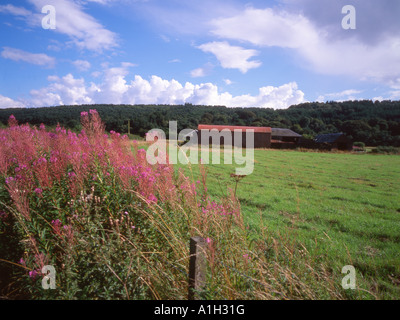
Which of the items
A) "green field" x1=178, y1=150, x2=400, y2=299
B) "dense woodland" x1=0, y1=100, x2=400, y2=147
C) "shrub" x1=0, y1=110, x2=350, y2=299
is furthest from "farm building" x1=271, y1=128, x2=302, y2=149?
"shrub" x1=0, y1=110, x2=350, y2=299

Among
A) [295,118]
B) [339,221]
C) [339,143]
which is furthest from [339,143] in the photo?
[339,221]

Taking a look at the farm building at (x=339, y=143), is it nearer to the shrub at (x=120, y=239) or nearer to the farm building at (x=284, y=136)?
the farm building at (x=284, y=136)

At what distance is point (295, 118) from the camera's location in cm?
8488

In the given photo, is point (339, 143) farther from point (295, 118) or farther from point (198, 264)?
point (198, 264)

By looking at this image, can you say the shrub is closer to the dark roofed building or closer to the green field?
the green field

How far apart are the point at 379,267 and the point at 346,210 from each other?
3606 millimetres

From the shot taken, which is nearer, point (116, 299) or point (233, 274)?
point (116, 299)

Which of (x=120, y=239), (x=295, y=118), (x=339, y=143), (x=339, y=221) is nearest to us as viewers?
(x=120, y=239)

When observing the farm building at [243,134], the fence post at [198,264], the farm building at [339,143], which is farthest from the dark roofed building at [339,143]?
the fence post at [198,264]

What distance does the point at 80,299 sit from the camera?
7.27 feet

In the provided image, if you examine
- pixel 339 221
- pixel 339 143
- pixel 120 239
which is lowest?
pixel 339 221

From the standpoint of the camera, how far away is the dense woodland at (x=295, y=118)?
56281 millimetres

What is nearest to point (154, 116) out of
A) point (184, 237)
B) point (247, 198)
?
point (247, 198)
